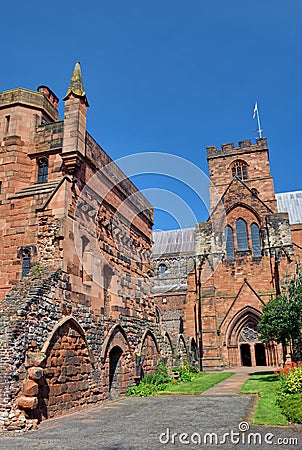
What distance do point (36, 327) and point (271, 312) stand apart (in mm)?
13588

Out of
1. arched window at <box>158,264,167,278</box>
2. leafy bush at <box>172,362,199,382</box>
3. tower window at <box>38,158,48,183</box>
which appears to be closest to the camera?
tower window at <box>38,158,48,183</box>

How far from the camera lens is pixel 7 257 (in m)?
13.1

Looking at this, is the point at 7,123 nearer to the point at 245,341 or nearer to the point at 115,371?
the point at 115,371

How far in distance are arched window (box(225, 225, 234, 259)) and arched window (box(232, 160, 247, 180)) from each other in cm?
1120

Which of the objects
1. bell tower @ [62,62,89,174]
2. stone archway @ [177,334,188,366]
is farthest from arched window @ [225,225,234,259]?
bell tower @ [62,62,89,174]

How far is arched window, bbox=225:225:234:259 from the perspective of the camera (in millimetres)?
35500

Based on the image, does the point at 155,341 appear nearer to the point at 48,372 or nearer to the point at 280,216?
the point at 48,372

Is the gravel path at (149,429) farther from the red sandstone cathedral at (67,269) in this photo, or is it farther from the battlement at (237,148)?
the battlement at (237,148)

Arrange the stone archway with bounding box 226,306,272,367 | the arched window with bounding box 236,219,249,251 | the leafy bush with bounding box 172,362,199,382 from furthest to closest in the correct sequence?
the arched window with bounding box 236,219,249,251, the stone archway with bounding box 226,306,272,367, the leafy bush with bounding box 172,362,199,382

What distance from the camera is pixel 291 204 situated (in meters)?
45.8

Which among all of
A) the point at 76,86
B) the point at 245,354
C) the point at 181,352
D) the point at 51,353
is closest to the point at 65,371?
the point at 51,353

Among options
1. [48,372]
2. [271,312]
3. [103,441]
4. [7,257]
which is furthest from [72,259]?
[271,312]

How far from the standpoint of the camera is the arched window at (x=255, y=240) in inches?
1378

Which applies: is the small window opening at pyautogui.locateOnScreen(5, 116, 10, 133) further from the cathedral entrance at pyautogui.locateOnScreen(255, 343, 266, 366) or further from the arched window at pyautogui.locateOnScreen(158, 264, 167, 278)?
the arched window at pyautogui.locateOnScreen(158, 264, 167, 278)
